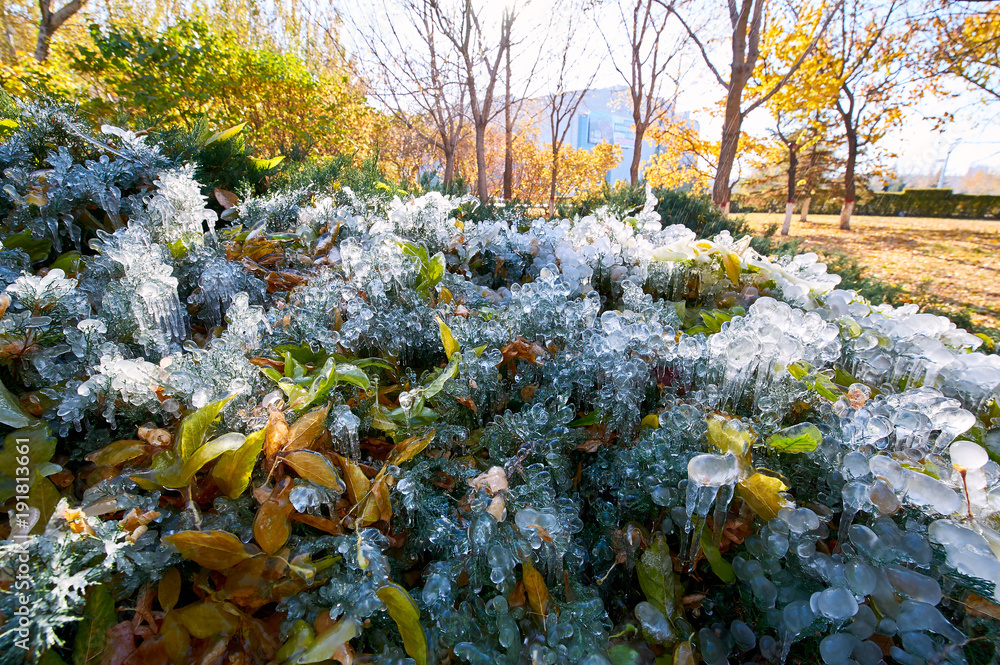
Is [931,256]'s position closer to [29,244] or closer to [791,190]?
[791,190]

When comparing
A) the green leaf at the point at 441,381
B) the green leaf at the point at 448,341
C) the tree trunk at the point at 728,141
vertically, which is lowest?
the green leaf at the point at 441,381

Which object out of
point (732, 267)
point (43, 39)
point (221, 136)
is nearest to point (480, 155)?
point (221, 136)

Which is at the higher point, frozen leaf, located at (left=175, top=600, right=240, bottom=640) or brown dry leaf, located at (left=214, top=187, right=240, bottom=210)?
brown dry leaf, located at (left=214, top=187, right=240, bottom=210)

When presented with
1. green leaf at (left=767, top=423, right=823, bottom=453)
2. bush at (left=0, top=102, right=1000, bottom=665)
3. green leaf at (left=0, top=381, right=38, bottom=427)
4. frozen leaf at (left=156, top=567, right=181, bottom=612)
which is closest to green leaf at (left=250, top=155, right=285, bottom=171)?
bush at (left=0, top=102, right=1000, bottom=665)

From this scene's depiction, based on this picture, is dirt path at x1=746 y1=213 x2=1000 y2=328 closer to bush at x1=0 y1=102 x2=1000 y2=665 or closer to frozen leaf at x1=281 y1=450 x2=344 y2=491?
bush at x1=0 y1=102 x2=1000 y2=665

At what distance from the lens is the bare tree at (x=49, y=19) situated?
30.6ft

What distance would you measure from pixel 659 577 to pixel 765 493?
0.81 feet

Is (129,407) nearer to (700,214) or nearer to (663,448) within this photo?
(663,448)

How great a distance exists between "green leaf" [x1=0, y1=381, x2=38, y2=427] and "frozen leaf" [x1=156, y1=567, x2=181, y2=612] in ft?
1.60

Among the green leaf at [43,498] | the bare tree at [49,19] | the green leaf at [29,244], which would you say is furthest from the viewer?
the bare tree at [49,19]

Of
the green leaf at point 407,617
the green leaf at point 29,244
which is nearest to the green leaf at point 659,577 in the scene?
the green leaf at point 407,617

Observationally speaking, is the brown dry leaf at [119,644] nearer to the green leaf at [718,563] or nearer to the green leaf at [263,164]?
the green leaf at [718,563]

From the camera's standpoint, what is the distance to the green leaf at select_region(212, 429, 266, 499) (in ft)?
2.93

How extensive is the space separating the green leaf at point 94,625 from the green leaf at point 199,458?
185 mm
